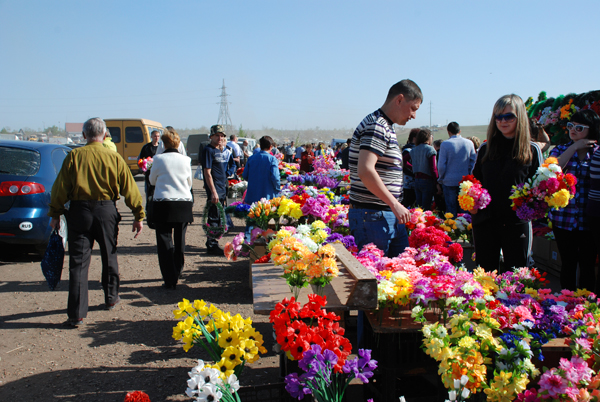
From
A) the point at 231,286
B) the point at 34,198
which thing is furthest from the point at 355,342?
the point at 34,198

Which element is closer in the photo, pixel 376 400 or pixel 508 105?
pixel 376 400

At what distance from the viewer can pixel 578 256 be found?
12.3ft

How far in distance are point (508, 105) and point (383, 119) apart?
0.97 metres

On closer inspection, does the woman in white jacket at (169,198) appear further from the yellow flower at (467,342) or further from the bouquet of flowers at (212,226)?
the yellow flower at (467,342)

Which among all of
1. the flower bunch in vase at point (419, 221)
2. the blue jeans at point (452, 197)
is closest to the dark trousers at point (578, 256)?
the flower bunch in vase at point (419, 221)

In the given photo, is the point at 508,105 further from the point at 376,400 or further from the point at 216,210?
the point at 216,210

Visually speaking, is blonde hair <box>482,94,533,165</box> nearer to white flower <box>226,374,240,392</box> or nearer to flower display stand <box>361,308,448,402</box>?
flower display stand <box>361,308,448,402</box>

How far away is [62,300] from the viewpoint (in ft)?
16.0

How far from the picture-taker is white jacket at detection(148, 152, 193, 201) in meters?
5.11

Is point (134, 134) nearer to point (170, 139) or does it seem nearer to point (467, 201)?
point (170, 139)

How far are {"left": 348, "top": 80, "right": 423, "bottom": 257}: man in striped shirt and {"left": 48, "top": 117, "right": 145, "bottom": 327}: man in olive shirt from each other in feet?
7.72

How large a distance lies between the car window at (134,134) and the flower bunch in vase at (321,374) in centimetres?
2199

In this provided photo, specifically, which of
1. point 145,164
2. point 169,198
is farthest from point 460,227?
point 145,164

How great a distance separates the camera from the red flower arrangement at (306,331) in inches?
83.3
